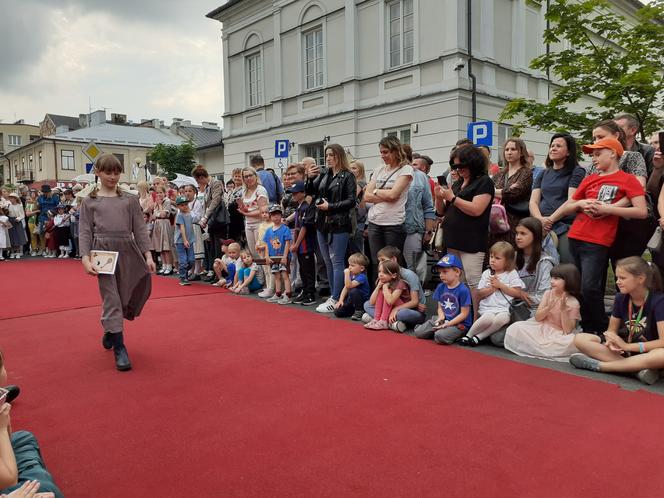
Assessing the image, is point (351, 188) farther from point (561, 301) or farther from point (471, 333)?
point (561, 301)

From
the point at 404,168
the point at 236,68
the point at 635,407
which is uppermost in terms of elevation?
the point at 236,68

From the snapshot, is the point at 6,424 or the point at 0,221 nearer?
the point at 6,424

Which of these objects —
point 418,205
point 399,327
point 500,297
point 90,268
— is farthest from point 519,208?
point 90,268

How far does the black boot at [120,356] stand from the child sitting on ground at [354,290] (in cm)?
267

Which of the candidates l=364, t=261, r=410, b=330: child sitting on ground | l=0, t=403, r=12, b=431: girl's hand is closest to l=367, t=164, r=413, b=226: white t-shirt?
l=364, t=261, r=410, b=330: child sitting on ground

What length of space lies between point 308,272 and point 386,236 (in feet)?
5.66

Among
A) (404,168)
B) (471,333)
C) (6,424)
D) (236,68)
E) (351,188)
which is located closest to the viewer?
(6,424)

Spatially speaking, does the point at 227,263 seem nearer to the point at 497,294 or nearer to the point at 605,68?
the point at 497,294

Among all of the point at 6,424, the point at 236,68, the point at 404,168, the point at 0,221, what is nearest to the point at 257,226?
the point at 404,168

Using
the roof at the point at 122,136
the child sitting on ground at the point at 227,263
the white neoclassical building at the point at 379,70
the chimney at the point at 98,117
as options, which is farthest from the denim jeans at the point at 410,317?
the chimney at the point at 98,117

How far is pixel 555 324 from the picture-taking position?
16.0 feet

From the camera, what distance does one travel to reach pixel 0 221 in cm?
1492

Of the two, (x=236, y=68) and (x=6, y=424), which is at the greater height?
(x=236, y=68)

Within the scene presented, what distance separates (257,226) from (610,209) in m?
5.48
